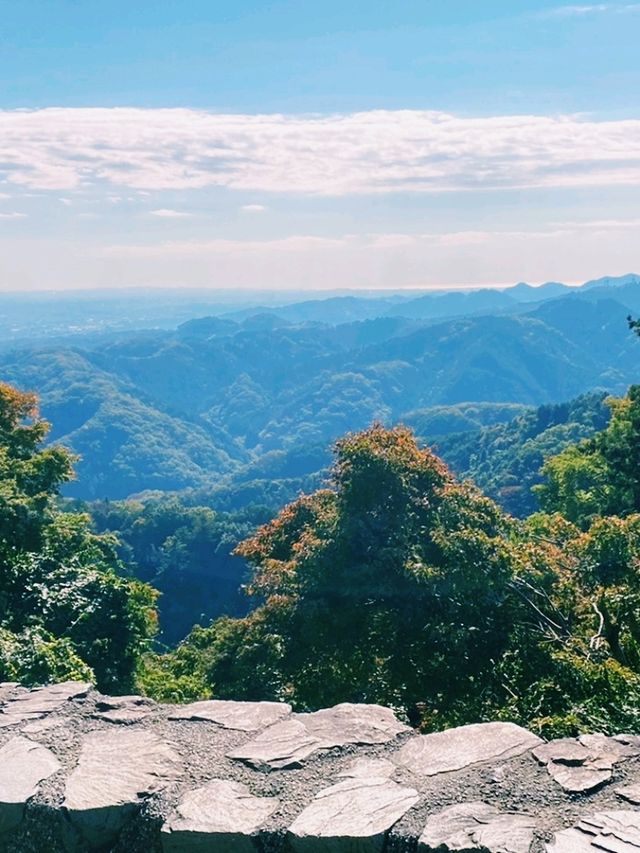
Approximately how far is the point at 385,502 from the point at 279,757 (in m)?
9.56

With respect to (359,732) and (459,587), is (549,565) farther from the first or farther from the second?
(359,732)

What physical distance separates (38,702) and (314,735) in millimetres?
1614

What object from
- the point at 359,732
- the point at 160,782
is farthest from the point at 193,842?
the point at 359,732

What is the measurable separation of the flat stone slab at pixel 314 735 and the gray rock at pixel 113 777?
0.36 m

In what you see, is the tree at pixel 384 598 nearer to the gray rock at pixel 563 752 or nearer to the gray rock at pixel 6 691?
the gray rock at pixel 6 691

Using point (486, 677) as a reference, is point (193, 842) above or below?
above

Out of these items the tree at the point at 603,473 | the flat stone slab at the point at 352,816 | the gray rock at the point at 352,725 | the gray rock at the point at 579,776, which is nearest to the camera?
the flat stone slab at the point at 352,816

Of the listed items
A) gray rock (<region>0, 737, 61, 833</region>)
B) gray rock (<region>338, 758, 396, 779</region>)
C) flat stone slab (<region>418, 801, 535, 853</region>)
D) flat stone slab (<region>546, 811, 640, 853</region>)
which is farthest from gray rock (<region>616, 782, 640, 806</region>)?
gray rock (<region>0, 737, 61, 833</region>)

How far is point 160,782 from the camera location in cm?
341

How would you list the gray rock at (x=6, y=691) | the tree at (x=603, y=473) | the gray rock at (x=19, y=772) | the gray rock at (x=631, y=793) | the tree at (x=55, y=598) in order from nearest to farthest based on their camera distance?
the gray rock at (x=631, y=793), the gray rock at (x=19, y=772), the gray rock at (x=6, y=691), the tree at (x=55, y=598), the tree at (x=603, y=473)

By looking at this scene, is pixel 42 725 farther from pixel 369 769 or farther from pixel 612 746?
pixel 612 746

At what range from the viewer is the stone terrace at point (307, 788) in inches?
115

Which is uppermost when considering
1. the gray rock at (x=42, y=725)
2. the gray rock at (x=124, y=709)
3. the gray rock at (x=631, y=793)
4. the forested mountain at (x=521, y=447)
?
the gray rock at (x=631, y=793)

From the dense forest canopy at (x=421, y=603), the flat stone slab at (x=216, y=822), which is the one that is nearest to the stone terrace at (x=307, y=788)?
the flat stone slab at (x=216, y=822)
